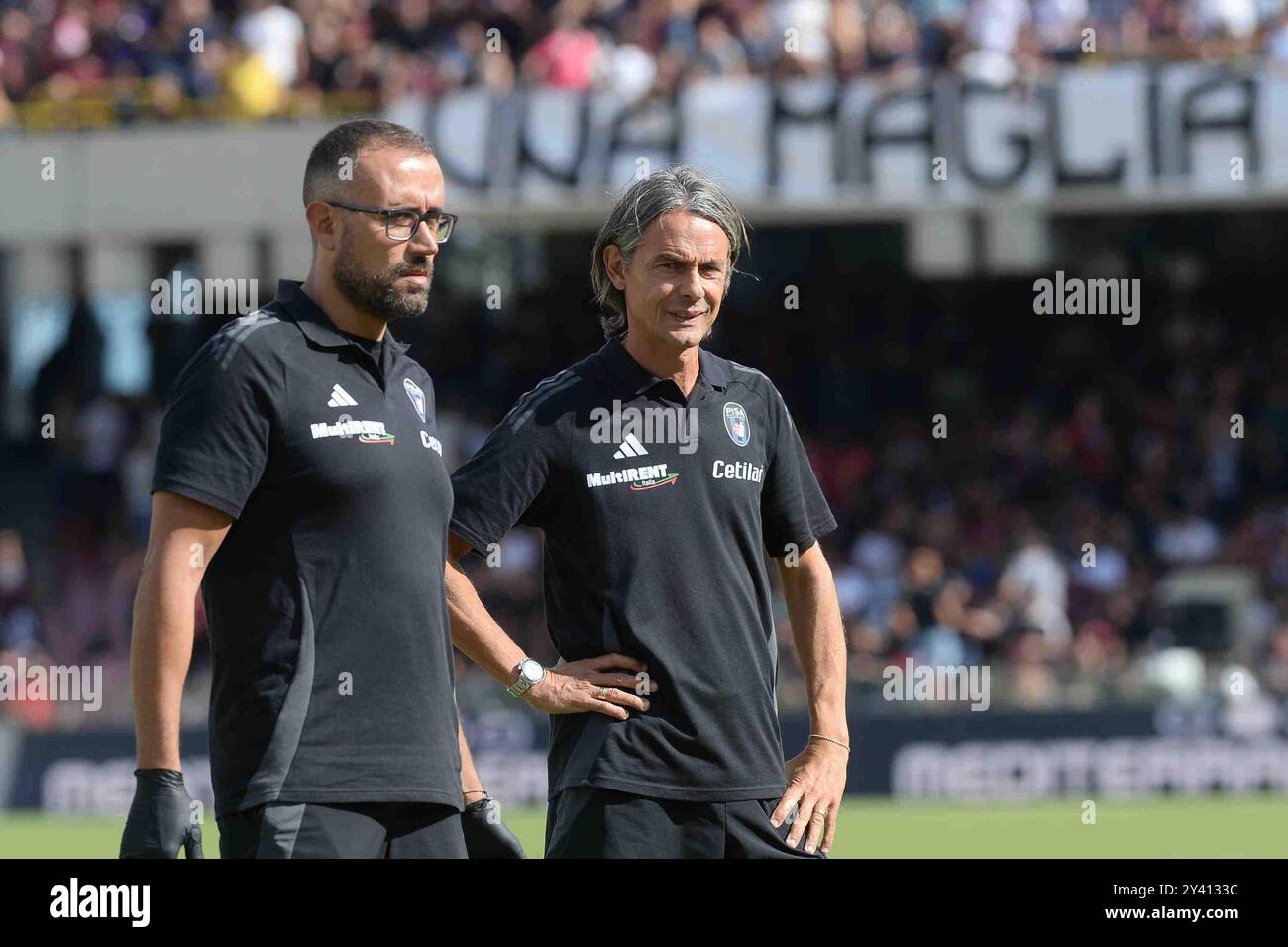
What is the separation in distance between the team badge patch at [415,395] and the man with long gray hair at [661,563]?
297 millimetres

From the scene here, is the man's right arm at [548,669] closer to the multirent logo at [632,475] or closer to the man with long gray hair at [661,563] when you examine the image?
the man with long gray hair at [661,563]

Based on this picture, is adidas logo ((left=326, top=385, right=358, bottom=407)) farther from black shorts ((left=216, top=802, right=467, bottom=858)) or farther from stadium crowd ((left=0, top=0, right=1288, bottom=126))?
stadium crowd ((left=0, top=0, right=1288, bottom=126))

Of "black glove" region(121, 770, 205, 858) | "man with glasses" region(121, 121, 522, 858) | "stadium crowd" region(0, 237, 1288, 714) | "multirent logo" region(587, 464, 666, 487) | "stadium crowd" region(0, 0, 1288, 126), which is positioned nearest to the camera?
"black glove" region(121, 770, 205, 858)

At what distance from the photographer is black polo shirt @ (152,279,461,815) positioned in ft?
14.6

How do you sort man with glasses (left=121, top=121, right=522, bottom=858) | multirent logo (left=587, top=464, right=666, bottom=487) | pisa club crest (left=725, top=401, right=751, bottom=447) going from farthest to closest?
pisa club crest (left=725, top=401, right=751, bottom=447), multirent logo (left=587, top=464, right=666, bottom=487), man with glasses (left=121, top=121, right=522, bottom=858)

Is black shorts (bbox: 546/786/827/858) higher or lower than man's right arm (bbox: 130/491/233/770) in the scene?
lower

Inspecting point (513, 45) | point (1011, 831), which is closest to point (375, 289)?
point (1011, 831)

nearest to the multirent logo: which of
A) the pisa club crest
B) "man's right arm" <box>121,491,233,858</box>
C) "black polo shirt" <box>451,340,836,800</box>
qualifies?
"black polo shirt" <box>451,340,836,800</box>

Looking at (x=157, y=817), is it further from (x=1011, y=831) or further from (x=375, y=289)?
(x=1011, y=831)

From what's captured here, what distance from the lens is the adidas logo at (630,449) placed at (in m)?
4.97

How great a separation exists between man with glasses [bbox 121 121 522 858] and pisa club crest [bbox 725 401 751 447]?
754mm

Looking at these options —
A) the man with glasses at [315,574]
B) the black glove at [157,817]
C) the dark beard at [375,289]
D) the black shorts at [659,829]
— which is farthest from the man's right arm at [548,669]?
the black glove at [157,817]
